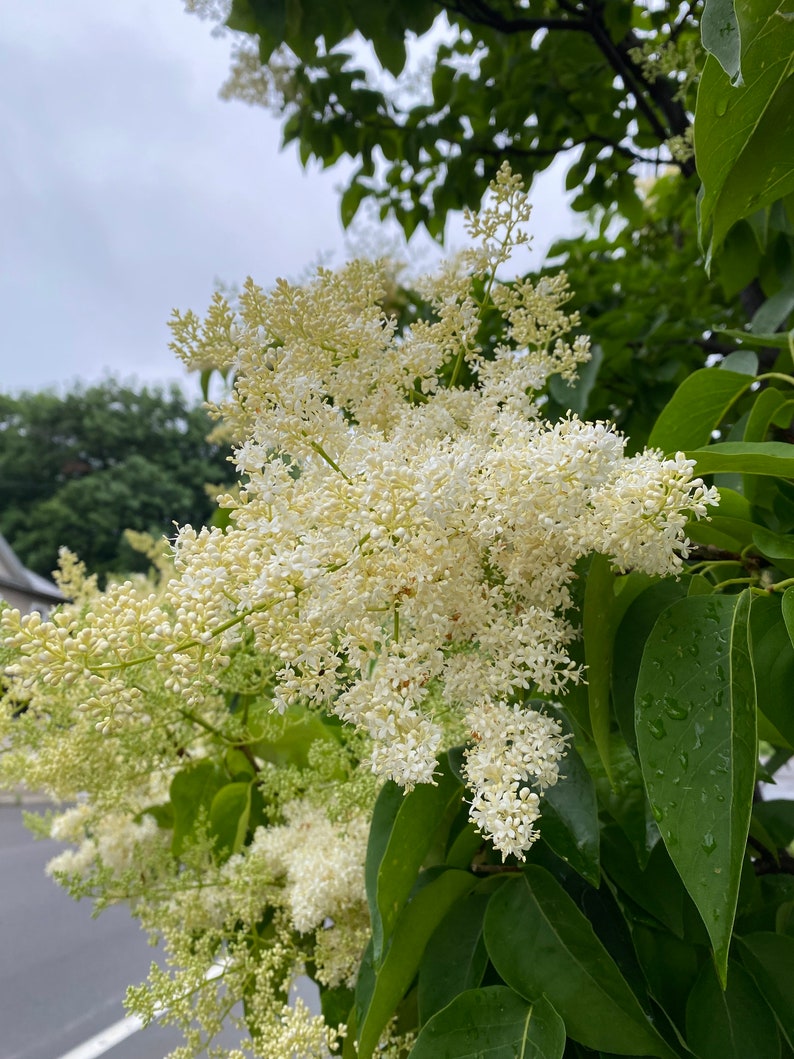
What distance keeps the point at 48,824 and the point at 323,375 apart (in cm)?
82

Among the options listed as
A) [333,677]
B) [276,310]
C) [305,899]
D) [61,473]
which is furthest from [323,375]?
[61,473]

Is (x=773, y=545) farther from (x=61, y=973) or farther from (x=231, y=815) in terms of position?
(x=61, y=973)

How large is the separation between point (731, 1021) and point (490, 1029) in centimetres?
14

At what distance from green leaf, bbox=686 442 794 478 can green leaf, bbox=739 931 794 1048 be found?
0.30 meters

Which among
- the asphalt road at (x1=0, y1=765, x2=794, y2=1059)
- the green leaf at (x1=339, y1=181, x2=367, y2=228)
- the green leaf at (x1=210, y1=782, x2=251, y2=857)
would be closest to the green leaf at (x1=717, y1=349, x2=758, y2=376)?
the green leaf at (x1=210, y1=782, x2=251, y2=857)

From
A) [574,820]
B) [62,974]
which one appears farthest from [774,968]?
[62,974]

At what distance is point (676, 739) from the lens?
13.0 inches

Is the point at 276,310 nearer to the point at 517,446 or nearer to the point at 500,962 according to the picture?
the point at 517,446

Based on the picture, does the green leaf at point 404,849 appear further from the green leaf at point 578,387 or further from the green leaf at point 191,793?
the green leaf at point 578,387

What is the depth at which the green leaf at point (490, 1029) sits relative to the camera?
38 centimetres

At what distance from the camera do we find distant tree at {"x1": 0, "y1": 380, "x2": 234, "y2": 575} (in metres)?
13.2

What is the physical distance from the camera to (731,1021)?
0.41 meters

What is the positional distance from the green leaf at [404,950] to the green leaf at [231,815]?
29 centimetres

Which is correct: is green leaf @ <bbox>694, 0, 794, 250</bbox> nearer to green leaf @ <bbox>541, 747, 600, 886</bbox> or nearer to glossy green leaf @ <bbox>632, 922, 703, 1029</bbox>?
green leaf @ <bbox>541, 747, 600, 886</bbox>
